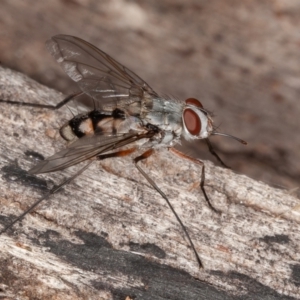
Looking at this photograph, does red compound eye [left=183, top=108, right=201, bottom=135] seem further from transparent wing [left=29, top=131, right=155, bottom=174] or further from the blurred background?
the blurred background

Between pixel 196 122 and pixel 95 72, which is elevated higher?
pixel 95 72

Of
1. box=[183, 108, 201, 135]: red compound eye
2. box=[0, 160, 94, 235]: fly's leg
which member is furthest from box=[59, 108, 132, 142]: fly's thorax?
box=[183, 108, 201, 135]: red compound eye

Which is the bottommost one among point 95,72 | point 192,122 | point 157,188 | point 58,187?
point 58,187

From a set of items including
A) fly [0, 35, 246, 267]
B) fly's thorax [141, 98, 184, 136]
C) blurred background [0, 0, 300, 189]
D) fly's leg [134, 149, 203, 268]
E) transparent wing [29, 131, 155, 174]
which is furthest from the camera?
blurred background [0, 0, 300, 189]

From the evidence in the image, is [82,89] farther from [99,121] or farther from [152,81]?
[152,81]

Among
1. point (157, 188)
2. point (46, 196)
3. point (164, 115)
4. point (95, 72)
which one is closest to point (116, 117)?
point (164, 115)

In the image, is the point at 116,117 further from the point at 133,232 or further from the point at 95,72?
the point at 133,232

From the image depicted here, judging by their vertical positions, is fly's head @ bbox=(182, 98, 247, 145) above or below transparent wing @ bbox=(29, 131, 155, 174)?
above
